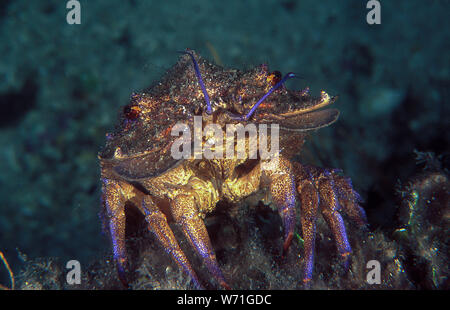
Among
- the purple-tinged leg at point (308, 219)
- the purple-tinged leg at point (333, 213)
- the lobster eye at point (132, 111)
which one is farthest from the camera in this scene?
the lobster eye at point (132, 111)

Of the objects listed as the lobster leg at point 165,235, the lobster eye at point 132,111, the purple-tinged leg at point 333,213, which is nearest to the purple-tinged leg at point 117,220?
the lobster leg at point 165,235

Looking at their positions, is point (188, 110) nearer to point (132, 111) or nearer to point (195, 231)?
point (132, 111)

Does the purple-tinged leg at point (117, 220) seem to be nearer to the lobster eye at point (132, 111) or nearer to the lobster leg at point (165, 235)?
the lobster leg at point (165, 235)

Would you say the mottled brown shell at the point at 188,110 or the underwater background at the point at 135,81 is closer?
the mottled brown shell at the point at 188,110

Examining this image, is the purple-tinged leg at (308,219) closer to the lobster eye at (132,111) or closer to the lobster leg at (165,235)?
the lobster leg at (165,235)

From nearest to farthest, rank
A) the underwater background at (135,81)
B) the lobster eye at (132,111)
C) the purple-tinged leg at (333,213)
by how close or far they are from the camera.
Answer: the purple-tinged leg at (333,213)
the lobster eye at (132,111)
the underwater background at (135,81)

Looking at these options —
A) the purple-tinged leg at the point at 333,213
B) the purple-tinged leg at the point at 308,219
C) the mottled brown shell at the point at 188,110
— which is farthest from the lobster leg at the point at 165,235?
the purple-tinged leg at the point at 333,213

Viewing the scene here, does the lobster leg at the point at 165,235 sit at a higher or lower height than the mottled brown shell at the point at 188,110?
lower

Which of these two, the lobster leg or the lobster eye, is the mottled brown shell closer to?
the lobster eye

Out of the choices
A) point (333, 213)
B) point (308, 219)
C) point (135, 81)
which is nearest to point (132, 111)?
point (308, 219)

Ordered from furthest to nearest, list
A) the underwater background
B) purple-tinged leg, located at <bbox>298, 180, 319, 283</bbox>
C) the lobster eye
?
the underwater background < the lobster eye < purple-tinged leg, located at <bbox>298, 180, 319, 283</bbox>

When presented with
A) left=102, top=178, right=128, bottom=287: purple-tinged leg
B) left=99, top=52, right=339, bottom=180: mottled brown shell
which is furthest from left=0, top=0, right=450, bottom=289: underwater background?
left=102, top=178, right=128, bottom=287: purple-tinged leg
